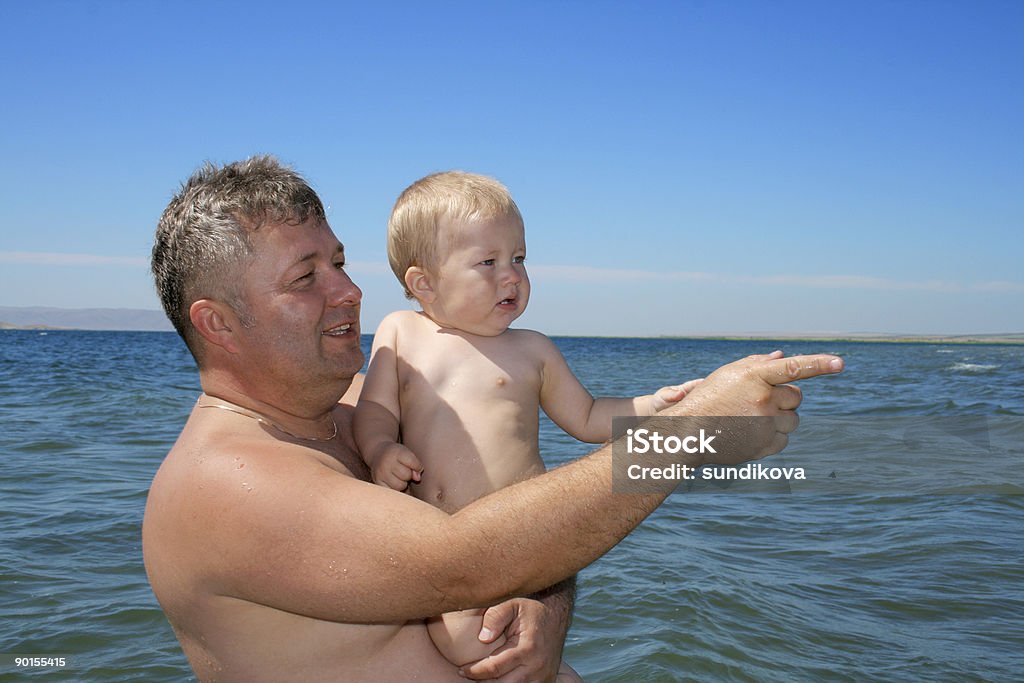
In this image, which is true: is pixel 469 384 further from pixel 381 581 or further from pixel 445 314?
pixel 381 581

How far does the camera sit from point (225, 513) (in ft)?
6.44

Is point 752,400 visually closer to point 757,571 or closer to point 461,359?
point 461,359

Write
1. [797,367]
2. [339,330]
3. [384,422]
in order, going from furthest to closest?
[384,422], [339,330], [797,367]

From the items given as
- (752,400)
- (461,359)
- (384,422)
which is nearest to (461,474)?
(384,422)

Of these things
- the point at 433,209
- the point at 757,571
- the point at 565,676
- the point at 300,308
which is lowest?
the point at 757,571

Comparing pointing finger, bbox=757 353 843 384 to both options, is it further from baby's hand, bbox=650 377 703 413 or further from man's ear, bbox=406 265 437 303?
man's ear, bbox=406 265 437 303

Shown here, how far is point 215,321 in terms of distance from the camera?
235cm

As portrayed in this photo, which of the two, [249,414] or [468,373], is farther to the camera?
[468,373]

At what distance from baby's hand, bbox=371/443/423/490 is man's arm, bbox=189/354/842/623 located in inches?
16.7

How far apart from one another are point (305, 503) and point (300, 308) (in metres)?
0.63

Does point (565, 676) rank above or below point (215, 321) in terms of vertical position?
below

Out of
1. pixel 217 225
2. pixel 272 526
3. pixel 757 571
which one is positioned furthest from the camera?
pixel 757 571

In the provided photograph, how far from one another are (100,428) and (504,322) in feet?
34.4

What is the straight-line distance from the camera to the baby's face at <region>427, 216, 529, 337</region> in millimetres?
2816
